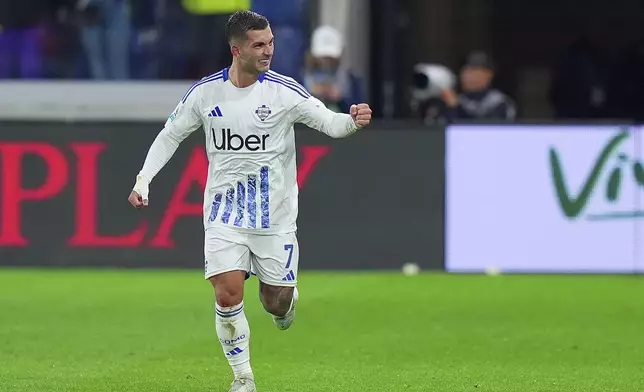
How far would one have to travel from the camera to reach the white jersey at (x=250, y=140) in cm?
895

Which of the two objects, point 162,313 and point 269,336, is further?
point 162,313

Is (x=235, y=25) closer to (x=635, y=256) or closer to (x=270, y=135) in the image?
(x=270, y=135)

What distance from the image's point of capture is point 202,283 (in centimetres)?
1545

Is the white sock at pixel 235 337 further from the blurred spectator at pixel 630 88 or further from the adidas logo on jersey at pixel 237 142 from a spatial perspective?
the blurred spectator at pixel 630 88

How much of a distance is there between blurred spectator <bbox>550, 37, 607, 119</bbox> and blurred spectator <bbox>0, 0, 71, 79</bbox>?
23.9 ft

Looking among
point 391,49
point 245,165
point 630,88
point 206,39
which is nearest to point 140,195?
point 245,165

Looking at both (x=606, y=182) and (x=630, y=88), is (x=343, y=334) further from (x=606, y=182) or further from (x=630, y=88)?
(x=630, y=88)

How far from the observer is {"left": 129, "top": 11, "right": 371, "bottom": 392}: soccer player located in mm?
8852

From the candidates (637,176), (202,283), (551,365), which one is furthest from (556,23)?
(551,365)

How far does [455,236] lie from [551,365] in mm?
5922

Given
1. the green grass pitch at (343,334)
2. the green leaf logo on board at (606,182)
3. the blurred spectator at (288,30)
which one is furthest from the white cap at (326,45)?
the green leaf logo on board at (606,182)

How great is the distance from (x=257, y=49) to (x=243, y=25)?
16cm

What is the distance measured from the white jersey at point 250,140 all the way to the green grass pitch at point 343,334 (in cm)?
104

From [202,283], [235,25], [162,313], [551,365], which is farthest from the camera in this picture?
[202,283]
